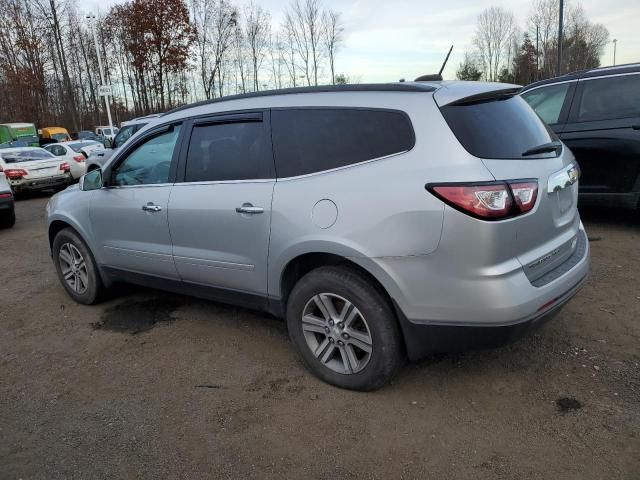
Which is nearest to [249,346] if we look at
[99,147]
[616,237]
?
[616,237]

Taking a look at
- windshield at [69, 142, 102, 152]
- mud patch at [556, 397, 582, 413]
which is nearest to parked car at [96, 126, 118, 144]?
windshield at [69, 142, 102, 152]

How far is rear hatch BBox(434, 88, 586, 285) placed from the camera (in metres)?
2.66

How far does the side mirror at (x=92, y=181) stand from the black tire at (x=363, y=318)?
2.33 meters

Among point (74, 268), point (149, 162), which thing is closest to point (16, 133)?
point (74, 268)

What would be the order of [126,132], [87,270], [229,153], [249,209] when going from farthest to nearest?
1. [126,132]
2. [87,270]
3. [229,153]
4. [249,209]

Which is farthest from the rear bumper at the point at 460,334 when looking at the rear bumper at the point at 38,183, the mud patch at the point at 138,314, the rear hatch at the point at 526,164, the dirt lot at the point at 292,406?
Answer: the rear bumper at the point at 38,183

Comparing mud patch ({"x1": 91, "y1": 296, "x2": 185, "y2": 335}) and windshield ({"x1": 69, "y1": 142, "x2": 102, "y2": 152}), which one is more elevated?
windshield ({"x1": 69, "y1": 142, "x2": 102, "y2": 152})

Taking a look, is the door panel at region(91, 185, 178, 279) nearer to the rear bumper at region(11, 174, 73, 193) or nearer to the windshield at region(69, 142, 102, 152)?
the rear bumper at region(11, 174, 73, 193)

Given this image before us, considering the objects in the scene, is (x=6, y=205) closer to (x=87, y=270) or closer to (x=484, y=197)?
(x=87, y=270)

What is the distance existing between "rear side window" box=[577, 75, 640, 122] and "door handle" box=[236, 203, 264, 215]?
469 cm

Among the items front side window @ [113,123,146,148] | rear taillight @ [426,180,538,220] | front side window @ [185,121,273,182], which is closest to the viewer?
rear taillight @ [426,180,538,220]

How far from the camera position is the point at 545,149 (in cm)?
301

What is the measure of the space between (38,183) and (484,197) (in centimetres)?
1443

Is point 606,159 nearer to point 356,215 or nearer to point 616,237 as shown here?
point 616,237
